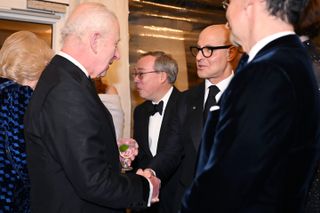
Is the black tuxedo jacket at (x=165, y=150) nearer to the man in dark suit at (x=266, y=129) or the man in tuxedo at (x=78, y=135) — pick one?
the man in tuxedo at (x=78, y=135)

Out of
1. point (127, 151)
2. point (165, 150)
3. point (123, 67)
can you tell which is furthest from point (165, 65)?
point (127, 151)

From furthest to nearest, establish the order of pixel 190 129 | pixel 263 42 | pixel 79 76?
pixel 190 129 < pixel 79 76 < pixel 263 42

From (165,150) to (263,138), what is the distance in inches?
58.6

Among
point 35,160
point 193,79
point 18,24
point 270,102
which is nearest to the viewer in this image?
point 270,102

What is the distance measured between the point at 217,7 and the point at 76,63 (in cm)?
279

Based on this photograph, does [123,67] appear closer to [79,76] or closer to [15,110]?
[15,110]

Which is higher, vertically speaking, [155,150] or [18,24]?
[18,24]

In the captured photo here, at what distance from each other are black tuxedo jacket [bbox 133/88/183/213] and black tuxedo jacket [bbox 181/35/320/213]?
1.24m

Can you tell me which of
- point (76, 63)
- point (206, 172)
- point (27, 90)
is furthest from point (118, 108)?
point (206, 172)

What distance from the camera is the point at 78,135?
1518 millimetres

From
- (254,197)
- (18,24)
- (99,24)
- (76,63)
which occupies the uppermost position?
(18,24)

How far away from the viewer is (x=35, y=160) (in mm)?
1655

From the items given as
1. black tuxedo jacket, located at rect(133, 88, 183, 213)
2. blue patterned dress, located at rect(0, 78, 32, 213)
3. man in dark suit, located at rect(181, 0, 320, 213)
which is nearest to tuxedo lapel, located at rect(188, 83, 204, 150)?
black tuxedo jacket, located at rect(133, 88, 183, 213)

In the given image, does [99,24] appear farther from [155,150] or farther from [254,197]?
[155,150]
